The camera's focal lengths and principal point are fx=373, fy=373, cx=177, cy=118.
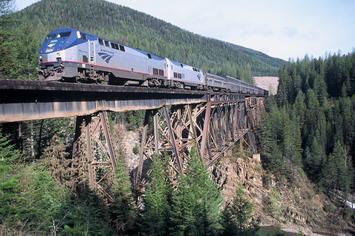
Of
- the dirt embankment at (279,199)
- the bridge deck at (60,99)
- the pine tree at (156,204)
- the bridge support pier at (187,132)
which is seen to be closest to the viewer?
the bridge deck at (60,99)

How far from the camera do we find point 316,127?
95.3m

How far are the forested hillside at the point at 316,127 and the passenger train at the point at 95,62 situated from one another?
139ft

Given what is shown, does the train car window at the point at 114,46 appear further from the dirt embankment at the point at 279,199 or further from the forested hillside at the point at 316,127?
the forested hillside at the point at 316,127

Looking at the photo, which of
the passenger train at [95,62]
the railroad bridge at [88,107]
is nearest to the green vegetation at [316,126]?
the passenger train at [95,62]

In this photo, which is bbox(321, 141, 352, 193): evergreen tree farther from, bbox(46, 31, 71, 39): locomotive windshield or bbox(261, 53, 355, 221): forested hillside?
bbox(46, 31, 71, 39): locomotive windshield

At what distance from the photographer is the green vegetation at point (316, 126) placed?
2756 inches

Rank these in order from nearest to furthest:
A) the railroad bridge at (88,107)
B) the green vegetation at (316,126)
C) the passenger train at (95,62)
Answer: the railroad bridge at (88,107) < the passenger train at (95,62) < the green vegetation at (316,126)

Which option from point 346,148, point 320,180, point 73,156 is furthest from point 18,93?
point 346,148

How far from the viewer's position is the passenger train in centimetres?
1577

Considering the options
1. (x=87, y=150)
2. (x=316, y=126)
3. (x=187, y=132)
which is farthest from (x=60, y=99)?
(x=316, y=126)

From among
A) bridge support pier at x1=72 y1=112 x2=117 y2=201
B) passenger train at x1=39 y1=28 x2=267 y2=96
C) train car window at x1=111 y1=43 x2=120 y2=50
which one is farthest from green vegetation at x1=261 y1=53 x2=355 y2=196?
bridge support pier at x1=72 y1=112 x2=117 y2=201

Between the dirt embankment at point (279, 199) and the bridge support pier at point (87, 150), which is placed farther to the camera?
the dirt embankment at point (279, 199)

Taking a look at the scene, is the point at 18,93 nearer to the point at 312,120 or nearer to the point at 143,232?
the point at 143,232

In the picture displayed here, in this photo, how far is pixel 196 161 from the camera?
21.4 meters
